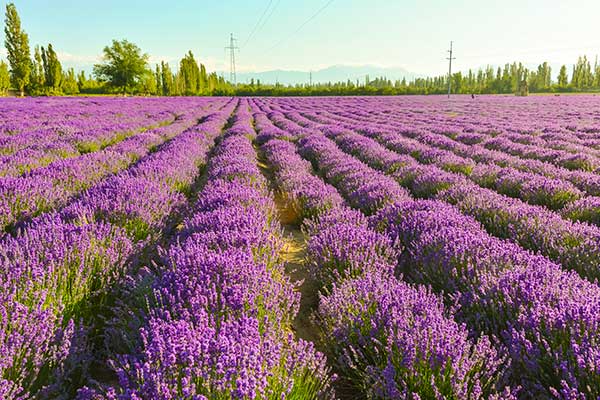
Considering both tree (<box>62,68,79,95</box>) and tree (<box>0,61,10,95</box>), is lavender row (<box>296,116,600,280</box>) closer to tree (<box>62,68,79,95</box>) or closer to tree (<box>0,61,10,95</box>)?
tree (<box>0,61,10,95</box>)

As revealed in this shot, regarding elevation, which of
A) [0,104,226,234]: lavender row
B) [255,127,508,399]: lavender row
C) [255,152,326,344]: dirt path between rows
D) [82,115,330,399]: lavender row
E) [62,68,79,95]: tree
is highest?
[62,68,79,95]: tree

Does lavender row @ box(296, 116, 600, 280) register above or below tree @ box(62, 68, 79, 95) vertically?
below

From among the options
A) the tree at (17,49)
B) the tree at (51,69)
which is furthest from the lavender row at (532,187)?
the tree at (51,69)

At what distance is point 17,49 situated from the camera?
48.2 m

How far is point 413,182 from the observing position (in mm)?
6410

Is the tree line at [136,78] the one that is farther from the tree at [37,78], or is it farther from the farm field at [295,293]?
the farm field at [295,293]

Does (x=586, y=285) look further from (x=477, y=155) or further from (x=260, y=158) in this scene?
(x=260, y=158)

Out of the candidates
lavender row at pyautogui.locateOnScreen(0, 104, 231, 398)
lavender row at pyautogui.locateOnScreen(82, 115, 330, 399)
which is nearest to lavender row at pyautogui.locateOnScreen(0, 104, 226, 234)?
lavender row at pyautogui.locateOnScreen(0, 104, 231, 398)

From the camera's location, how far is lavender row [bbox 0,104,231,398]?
6.07 feet

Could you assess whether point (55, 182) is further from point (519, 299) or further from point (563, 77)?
point (563, 77)

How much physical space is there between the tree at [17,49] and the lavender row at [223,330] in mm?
57531

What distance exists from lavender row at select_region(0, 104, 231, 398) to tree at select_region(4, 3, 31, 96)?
184 ft

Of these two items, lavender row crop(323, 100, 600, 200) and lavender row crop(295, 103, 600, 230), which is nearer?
lavender row crop(295, 103, 600, 230)

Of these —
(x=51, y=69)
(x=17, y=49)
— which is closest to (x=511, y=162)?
(x=17, y=49)
